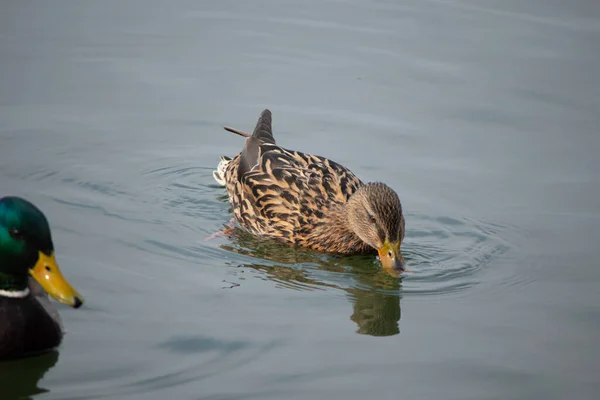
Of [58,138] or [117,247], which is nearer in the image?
[117,247]

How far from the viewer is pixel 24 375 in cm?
702

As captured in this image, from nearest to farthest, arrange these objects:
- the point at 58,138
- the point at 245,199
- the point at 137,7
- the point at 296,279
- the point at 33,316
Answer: the point at 33,316 → the point at 296,279 → the point at 245,199 → the point at 58,138 → the point at 137,7

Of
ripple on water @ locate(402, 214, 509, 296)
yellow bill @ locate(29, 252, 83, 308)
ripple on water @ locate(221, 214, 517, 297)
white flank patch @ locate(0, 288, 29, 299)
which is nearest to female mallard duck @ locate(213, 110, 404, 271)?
ripple on water @ locate(221, 214, 517, 297)

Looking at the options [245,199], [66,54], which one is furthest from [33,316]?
[66,54]

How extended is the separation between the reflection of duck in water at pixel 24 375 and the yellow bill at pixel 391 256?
3.15 meters

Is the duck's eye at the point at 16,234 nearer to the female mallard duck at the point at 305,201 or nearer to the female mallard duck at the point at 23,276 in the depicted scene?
the female mallard duck at the point at 23,276

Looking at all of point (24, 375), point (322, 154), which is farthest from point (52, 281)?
point (322, 154)

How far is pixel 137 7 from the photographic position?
1580cm

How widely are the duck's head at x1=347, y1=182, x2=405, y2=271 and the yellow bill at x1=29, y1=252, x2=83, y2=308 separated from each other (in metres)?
3.03

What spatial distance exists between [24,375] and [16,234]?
3.10 ft

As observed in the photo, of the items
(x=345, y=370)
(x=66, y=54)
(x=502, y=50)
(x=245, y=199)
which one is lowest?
(x=345, y=370)

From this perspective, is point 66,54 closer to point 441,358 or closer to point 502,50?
point 502,50

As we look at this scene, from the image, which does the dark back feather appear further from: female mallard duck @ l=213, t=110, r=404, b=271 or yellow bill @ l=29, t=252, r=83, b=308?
yellow bill @ l=29, t=252, r=83, b=308

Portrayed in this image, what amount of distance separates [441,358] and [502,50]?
7771 mm
